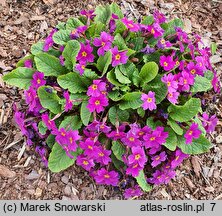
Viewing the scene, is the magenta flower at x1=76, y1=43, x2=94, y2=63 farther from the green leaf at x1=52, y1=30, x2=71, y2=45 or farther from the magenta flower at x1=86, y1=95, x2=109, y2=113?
the magenta flower at x1=86, y1=95, x2=109, y2=113

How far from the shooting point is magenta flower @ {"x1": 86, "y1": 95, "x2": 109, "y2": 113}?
3318 mm

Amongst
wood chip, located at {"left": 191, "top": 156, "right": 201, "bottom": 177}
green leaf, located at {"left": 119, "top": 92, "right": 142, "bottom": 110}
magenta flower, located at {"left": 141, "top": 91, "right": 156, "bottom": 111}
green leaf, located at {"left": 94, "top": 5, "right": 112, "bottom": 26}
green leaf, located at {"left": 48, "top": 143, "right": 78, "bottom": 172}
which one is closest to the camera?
magenta flower, located at {"left": 141, "top": 91, "right": 156, "bottom": 111}

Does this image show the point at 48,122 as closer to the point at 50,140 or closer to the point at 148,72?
the point at 50,140

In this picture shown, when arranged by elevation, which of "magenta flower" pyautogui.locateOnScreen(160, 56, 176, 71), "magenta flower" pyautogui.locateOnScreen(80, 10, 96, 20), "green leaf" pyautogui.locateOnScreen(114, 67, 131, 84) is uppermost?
"magenta flower" pyautogui.locateOnScreen(160, 56, 176, 71)

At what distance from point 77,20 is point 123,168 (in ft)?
4.53

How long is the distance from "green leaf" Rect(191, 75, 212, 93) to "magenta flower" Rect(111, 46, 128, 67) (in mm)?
676

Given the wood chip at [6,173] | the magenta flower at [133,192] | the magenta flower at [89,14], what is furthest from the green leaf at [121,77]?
the wood chip at [6,173]

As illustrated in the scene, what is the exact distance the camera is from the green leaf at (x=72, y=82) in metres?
3.51

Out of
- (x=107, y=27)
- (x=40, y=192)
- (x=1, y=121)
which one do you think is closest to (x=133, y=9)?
(x=107, y=27)

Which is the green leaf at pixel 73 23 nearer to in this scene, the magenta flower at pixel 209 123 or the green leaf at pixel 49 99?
the green leaf at pixel 49 99

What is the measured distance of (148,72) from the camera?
11.6 ft

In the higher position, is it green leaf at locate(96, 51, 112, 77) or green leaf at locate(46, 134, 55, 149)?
green leaf at locate(96, 51, 112, 77)

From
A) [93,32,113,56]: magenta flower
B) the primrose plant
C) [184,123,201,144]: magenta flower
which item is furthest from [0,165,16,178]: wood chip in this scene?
[184,123,201,144]: magenta flower

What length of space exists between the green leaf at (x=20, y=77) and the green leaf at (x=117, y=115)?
2.67 ft
